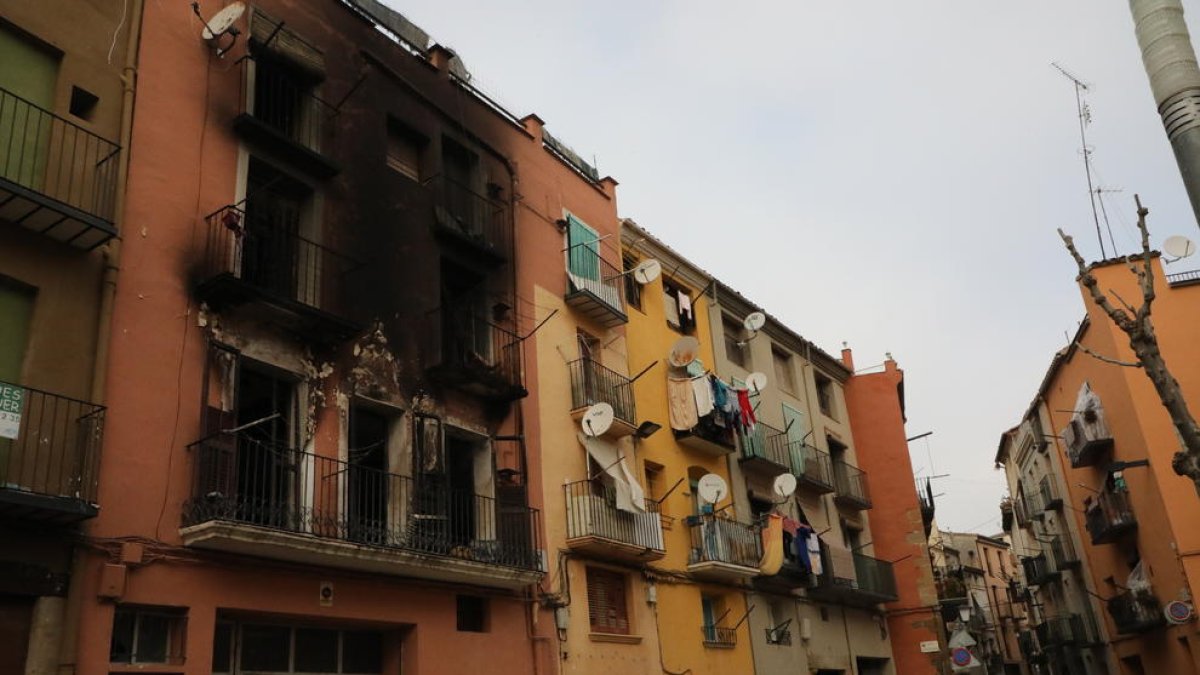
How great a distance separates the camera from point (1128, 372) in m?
30.2

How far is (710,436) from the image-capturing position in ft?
77.9

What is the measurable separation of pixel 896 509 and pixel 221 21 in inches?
1057

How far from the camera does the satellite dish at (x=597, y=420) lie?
62.7ft

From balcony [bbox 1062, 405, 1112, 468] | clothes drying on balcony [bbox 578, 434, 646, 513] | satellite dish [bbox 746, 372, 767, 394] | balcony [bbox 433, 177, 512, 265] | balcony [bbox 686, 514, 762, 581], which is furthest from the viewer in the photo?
balcony [bbox 1062, 405, 1112, 468]

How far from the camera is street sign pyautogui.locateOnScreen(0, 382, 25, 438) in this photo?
10.1m

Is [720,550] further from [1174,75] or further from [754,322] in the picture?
[1174,75]

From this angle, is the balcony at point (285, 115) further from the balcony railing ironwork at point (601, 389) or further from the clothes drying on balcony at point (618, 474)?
the clothes drying on balcony at point (618, 474)

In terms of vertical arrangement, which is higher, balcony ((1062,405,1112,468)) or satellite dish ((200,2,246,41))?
satellite dish ((200,2,246,41))

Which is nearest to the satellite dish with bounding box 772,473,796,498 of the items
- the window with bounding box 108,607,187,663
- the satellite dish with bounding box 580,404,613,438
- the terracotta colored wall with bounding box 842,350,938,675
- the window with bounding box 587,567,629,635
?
the window with bounding box 587,567,629,635

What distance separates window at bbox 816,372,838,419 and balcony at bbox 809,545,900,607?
18.5 feet

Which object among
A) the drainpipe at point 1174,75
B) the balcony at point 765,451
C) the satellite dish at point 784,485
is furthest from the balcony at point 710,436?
the drainpipe at point 1174,75

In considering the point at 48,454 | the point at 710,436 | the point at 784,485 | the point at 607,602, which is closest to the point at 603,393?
the point at 710,436

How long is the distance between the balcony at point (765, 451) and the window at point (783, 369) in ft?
9.72

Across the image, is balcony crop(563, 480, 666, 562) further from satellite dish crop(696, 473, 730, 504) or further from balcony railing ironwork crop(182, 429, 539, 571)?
satellite dish crop(696, 473, 730, 504)
